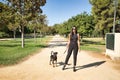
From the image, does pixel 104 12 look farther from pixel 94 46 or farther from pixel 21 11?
pixel 21 11

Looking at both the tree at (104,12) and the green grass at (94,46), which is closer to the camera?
the green grass at (94,46)

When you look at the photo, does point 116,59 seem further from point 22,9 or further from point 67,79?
point 22,9

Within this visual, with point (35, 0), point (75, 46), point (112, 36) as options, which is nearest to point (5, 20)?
point (35, 0)

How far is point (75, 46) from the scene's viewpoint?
38.5 feet

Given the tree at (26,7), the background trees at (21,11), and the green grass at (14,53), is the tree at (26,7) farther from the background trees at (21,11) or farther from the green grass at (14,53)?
the green grass at (14,53)

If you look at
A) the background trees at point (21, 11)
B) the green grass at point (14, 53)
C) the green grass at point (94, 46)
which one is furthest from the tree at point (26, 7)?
the green grass at point (94, 46)

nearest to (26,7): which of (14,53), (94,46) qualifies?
(14,53)

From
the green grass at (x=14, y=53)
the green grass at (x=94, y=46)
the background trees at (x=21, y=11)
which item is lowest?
the green grass at (x=94, y=46)

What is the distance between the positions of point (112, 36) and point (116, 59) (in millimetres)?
2458

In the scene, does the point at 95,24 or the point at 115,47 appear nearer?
the point at 115,47

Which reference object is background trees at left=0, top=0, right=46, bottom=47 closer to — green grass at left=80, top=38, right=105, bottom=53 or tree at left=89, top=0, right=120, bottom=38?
green grass at left=80, top=38, right=105, bottom=53

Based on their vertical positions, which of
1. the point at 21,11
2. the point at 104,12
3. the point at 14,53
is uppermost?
the point at 104,12

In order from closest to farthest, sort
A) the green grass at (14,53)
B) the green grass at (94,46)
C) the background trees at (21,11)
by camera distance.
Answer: the green grass at (14,53) → the green grass at (94,46) → the background trees at (21,11)

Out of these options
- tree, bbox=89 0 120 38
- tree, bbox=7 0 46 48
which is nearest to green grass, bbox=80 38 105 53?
tree, bbox=89 0 120 38
